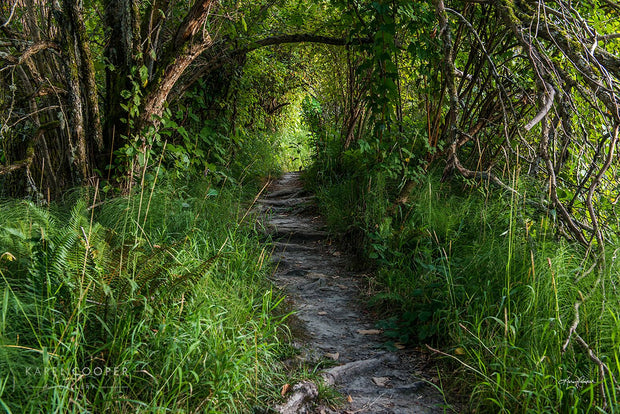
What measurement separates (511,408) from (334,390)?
1.04 m

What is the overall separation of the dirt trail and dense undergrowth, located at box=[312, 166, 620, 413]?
23 centimetres

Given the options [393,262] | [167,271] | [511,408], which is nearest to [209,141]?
[393,262]

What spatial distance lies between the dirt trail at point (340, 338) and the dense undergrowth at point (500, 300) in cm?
23

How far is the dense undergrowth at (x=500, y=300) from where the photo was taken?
2.37 meters

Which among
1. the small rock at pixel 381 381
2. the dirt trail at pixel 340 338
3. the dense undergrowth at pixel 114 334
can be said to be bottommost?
the small rock at pixel 381 381

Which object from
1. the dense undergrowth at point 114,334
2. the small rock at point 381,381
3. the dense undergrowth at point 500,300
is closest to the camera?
the dense undergrowth at point 114,334

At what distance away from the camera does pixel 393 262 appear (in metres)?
4.41

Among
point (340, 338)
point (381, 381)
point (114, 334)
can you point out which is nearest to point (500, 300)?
point (381, 381)

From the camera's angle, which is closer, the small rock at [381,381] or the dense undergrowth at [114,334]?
the dense undergrowth at [114,334]

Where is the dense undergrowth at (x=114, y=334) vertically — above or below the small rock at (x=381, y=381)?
above

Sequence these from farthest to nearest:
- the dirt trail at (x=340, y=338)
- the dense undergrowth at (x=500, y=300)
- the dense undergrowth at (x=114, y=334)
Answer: the dirt trail at (x=340, y=338) → the dense undergrowth at (x=500, y=300) → the dense undergrowth at (x=114, y=334)

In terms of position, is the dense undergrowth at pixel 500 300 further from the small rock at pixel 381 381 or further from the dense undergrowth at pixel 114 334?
the dense undergrowth at pixel 114 334

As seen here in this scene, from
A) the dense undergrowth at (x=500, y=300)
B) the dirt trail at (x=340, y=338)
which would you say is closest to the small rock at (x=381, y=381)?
the dirt trail at (x=340, y=338)

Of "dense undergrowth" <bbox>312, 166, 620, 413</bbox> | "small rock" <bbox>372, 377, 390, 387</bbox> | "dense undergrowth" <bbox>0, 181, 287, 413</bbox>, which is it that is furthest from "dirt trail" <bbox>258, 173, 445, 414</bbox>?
"dense undergrowth" <bbox>0, 181, 287, 413</bbox>
